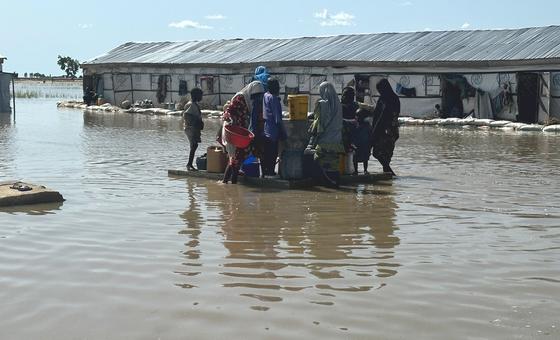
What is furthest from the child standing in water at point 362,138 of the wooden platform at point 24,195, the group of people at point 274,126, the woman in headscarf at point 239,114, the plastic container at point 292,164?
the wooden platform at point 24,195

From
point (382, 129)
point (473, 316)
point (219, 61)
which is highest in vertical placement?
point (219, 61)

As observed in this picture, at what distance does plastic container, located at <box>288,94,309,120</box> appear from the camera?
9.51 meters

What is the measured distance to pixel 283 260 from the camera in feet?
18.2

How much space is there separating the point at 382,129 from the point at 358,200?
2294 millimetres

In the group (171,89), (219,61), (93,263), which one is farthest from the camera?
(171,89)

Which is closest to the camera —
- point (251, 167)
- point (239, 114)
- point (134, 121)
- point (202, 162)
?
point (239, 114)

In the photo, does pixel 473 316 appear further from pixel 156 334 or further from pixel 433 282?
pixel 156 334

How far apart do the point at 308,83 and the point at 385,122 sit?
16.3m

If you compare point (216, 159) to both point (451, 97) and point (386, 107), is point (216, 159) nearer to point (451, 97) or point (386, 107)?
point (386, 107)

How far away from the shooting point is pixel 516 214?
745 cm

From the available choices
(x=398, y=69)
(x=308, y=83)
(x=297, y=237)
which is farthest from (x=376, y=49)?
(x=297, y=237)

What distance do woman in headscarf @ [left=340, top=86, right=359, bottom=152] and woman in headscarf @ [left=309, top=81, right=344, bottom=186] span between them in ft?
1.22

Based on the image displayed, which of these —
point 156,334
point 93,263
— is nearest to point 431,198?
point 93,263

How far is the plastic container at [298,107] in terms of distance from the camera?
951cm
